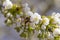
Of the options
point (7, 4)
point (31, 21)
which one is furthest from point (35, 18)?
point (7, 4)

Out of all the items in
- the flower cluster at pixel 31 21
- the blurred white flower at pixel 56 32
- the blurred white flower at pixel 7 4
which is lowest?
the blurred white flower at pixel 56 32

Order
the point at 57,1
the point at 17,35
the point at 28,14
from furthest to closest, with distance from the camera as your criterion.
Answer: the point at 57,1 < the point at 17,35 < the point at 28,14

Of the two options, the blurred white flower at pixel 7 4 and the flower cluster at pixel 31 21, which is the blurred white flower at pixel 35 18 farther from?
the blurred white flower at pixel 7 4

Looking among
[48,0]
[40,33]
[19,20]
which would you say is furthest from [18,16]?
[48,0]

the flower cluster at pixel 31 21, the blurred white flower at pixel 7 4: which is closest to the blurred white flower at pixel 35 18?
the flower cluster at pixel 31 21

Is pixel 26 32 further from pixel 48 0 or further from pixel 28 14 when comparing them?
pixel 48 0

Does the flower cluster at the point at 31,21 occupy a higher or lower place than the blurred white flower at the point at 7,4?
lower

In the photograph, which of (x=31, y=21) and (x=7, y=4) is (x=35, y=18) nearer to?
(x=31, y=21)

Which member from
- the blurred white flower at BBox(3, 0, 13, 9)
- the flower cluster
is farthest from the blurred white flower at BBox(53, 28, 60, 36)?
the blurred white flower at BBox(3, 0, 13, 9)
